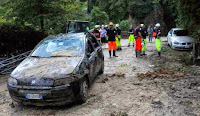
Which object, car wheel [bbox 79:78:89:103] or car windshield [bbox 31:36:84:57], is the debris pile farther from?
car wheel [bbox 79:78:89:103]

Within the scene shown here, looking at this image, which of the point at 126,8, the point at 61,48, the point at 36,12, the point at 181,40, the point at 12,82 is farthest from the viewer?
the point at 126,8

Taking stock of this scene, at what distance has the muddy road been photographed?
507cm

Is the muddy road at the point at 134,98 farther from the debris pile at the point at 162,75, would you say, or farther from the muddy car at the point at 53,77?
the muddy car at the point at 53,77

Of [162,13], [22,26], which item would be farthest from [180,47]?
[162,13]

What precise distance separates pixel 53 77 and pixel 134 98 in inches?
88.5

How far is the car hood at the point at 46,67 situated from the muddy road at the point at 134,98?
2.87 ft

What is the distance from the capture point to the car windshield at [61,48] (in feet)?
20.6

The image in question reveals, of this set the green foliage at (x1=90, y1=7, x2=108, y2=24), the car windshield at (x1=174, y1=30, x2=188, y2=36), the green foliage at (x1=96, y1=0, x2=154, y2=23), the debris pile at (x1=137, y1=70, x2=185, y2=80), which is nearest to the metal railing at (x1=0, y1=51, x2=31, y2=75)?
the debris pile at (x1=137, y1=70, x2=185, y2=80)

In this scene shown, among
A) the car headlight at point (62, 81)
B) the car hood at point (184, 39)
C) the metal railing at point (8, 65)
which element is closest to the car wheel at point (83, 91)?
the car headlight at point (62, 81)

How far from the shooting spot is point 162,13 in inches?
1316

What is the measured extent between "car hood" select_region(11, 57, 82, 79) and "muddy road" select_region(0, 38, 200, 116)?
0.87 m

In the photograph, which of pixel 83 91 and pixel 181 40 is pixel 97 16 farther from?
pixel 83 91

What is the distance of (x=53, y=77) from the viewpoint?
496 cm

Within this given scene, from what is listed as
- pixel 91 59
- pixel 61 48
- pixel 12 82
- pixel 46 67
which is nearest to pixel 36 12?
pixel 61 48
